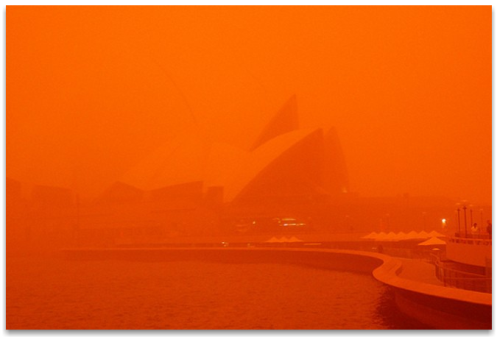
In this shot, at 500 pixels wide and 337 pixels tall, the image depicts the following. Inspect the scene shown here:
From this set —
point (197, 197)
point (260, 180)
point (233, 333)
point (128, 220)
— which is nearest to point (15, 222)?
point (128, 220)

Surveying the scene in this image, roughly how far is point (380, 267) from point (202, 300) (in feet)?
12.0

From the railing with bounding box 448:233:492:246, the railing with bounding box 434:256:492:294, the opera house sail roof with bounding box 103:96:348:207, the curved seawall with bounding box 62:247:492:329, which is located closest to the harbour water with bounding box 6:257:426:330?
the curved seawall with bounding box 62:247:492:329

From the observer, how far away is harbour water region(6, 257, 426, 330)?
38.9ft

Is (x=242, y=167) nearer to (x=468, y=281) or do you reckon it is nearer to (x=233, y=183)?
(x=233, y=183)

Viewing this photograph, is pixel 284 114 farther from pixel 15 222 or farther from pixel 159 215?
pixel 15 222

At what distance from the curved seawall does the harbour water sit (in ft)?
1.26

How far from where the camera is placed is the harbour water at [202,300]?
11.9 m

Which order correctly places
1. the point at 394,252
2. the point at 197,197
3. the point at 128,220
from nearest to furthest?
1. the point at 394,252
2. the point at 197,197
3. the point at 128,220

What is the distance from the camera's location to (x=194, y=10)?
12.7m

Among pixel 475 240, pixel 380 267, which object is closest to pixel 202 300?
pixel 380 267

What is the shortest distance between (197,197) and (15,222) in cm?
1103

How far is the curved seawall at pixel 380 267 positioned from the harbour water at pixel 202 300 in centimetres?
38

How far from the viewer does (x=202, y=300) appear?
14922 mm

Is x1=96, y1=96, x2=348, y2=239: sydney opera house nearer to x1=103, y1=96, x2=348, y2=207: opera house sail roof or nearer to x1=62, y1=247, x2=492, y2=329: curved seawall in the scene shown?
x1=103, y1=96, x2=348, y2=207: opera house sail roof
